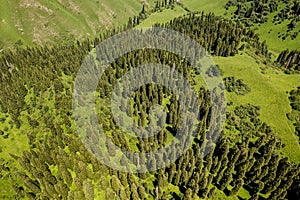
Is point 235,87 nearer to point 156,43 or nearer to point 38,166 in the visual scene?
point 156,43

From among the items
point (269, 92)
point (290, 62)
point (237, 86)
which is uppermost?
point (290, 62)

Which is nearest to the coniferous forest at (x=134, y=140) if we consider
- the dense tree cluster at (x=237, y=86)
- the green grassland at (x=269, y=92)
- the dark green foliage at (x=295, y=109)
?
the dark green foliage at (x=295, y=109)

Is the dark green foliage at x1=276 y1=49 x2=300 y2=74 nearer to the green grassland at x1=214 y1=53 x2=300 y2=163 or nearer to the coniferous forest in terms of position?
the coniferous forest

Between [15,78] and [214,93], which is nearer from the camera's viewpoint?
[214,93]

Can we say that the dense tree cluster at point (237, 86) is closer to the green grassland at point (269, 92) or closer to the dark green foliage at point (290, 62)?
the green grassland at point (269, 92)

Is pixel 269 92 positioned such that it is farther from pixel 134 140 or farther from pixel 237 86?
pixel 134 140

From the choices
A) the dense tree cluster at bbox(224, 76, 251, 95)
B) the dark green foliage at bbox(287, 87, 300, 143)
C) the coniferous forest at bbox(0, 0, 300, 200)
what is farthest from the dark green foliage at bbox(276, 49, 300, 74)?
the dense tree cluster at bbox(224, 76, 251, 95)

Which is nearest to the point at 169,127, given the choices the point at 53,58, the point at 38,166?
the point at 38,166

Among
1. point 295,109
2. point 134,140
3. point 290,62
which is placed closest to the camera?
point 134,140

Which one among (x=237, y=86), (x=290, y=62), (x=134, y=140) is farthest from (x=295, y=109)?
(x=134, y=140)
